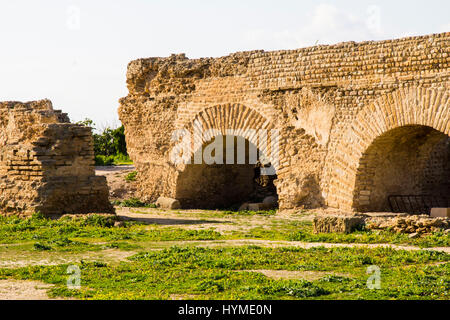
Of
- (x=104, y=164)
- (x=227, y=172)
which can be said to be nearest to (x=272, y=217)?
(x=227, y=172)

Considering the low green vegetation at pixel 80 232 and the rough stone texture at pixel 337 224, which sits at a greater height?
the rough stone texture at pixel 337 224

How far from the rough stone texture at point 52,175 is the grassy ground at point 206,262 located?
55 centimetres

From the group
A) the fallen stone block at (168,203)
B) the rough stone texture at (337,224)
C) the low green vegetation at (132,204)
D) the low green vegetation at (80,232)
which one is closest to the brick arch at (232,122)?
the fallen stone block at (168,203)

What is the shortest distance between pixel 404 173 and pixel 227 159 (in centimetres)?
487

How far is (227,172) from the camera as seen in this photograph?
711 inches

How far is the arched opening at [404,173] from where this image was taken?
13.5 meters

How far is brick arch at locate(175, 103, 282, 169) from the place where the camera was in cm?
1497

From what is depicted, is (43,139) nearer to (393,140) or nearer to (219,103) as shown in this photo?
(219,103)

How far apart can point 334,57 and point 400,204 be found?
3193 millimetres

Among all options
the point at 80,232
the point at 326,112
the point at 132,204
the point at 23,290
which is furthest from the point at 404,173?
the point at 23,290

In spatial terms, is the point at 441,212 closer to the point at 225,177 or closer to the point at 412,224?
the point at 412,224

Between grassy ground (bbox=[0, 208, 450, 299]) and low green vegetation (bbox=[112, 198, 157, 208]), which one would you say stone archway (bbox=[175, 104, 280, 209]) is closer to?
low green vegetation (bbox=[112, 198, 157, 208])

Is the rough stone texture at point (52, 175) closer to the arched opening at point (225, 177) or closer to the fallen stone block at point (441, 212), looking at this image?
the arched opening at point (225, 177)

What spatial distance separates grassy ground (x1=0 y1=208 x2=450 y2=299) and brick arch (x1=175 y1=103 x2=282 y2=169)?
3.17 meters
